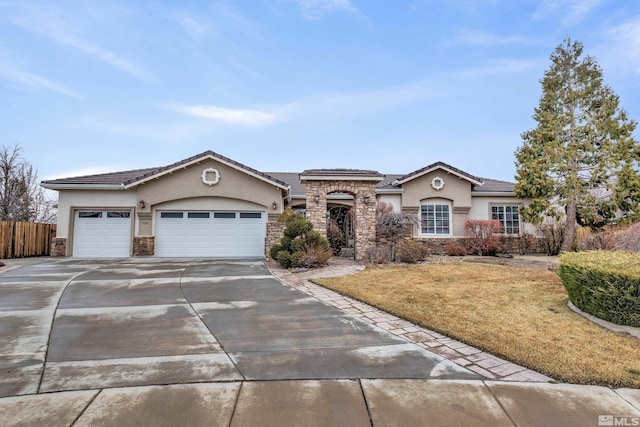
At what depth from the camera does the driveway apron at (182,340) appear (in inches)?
146

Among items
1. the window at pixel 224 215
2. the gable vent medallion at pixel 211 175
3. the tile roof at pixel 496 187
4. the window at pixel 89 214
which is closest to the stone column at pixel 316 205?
the window at pixel 224 215

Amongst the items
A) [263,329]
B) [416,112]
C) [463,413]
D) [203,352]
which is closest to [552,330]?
[463,413]

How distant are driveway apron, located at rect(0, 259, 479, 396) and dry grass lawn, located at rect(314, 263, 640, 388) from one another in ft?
3.58

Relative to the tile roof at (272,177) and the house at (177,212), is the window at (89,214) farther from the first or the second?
the tile roof at (272,177)

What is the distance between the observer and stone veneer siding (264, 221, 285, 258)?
50.0 feet

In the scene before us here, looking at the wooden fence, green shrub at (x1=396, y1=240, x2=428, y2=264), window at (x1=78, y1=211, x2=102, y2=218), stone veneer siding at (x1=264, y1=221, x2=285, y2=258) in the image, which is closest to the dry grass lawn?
green shrub at (x1=396, y1=240, x2=428, y2=264)

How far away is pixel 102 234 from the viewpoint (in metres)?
16.1

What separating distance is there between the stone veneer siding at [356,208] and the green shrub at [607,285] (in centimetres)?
784

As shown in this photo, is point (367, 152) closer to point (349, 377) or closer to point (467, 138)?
point (467, 138)

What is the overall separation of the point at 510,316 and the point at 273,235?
35.7 feet

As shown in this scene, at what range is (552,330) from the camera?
5312 mm

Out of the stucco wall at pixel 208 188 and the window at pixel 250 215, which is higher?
the stucco wall at pixel 208 188

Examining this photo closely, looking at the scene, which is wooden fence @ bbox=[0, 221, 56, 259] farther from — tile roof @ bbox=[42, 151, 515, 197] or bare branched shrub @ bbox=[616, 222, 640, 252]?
bare branched shrub @ bbox=[616, 222, 640, 252]

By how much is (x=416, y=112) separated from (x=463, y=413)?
56.5ft
